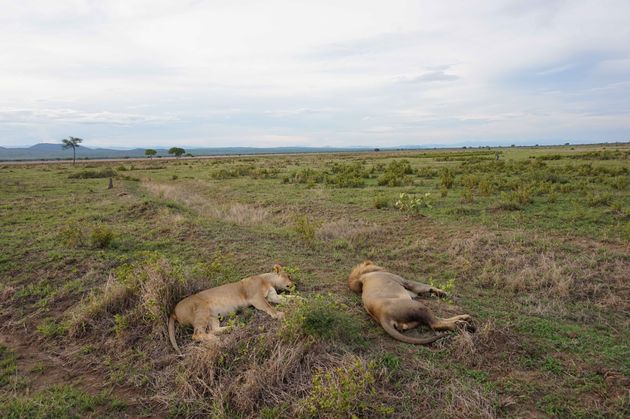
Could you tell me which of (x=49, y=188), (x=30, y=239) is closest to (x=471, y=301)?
(x=30, y=239)

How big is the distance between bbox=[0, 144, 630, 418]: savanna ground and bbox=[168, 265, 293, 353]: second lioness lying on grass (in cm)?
18

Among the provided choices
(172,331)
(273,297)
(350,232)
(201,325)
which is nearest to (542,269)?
(350,232)

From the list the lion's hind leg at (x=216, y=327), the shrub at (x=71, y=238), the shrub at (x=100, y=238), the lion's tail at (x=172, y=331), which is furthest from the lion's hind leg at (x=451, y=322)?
the shrub at (x=71, y=238)

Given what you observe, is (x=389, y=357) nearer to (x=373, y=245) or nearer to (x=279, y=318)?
(x=279, y=318)

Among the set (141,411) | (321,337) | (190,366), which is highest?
(321,337)

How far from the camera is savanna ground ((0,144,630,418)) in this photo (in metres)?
3.98

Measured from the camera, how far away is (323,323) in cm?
464

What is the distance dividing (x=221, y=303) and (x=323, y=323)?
1.81 m

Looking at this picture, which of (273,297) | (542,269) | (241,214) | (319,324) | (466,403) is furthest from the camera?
(241,214)

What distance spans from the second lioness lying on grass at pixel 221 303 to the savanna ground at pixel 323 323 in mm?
182

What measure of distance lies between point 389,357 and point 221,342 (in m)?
2.05

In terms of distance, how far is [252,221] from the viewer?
13.0 m

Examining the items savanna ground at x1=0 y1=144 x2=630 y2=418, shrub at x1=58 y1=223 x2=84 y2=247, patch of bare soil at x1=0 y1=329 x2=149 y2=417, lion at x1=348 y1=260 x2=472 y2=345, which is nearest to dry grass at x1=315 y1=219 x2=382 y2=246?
savanna ground at x1=0 y1=144 x2=630 y2=418

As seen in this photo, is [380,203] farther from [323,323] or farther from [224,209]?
[323,323]
